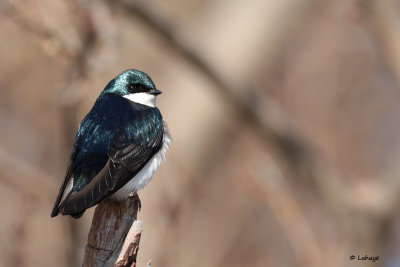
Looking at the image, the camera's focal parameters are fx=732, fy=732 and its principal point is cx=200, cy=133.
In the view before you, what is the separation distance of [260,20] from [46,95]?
2.56 meters

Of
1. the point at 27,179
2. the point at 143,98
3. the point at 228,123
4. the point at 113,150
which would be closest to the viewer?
the point at 113,150

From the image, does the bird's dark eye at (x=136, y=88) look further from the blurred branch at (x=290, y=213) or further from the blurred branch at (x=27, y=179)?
the blurred branch at (x=27, y=179)

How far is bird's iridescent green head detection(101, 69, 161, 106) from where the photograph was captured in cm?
425

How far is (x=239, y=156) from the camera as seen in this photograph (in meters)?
8.34

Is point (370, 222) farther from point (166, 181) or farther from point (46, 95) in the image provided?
point (46, 95)

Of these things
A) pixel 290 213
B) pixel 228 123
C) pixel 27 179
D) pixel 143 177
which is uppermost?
pixel 228 123

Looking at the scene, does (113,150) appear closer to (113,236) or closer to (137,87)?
(113,236)

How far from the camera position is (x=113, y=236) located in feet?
10.8

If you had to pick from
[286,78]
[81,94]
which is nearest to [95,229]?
[81,94]

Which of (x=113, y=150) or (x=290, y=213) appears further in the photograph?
(x=290, y=213)

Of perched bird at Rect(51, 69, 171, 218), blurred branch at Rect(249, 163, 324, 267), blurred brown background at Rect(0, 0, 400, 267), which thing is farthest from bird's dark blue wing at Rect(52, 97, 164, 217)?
blurred branch at Rect(249, 163, 324, 267)

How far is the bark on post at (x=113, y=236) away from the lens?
3.13 meters

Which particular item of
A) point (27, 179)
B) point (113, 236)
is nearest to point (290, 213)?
point (27, 179)

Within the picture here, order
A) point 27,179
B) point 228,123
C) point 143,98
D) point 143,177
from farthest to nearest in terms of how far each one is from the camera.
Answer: point 228,123, point 27,179, point 143,98, point 143,177
